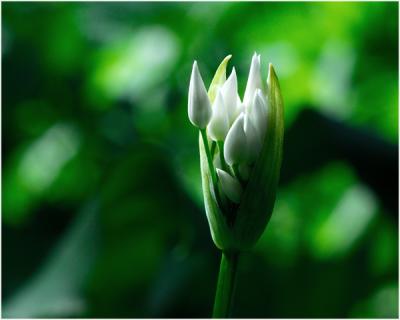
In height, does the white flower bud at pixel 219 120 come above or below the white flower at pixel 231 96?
below

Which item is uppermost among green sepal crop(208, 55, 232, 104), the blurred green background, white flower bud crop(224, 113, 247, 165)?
green sepal crop(208, 55, 232, 104)

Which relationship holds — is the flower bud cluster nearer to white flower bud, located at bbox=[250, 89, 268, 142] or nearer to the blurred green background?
white flower bud, located at bbox=[250, 89, 268, 142]

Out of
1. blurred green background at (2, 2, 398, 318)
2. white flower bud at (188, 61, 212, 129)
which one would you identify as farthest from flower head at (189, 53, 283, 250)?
blurred green background at (2, 2, 398, 318)

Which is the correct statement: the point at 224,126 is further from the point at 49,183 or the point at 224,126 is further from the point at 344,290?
the point at 49,183

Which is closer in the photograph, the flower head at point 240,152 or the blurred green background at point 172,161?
the flower head at point 240,152

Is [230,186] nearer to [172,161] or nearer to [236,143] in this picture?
[236,143]

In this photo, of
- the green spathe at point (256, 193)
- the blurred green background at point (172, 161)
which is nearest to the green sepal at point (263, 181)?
the green spathe at point (256, 193)

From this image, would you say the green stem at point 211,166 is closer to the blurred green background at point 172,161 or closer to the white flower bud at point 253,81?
the white flower bud at point 253,81

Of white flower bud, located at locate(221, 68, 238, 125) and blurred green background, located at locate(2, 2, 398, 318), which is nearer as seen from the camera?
white flower bud, located at locate(221, 68, 238, 125)
